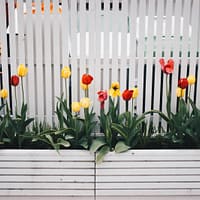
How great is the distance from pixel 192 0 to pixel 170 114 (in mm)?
777

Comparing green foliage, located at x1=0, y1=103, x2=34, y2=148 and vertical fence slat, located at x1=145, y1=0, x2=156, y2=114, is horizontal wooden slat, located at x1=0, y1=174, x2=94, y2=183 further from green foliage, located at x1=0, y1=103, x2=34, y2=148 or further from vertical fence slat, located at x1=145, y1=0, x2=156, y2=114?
vertical fence slat, located at x1=145, y1=0, x2=156, y2=114

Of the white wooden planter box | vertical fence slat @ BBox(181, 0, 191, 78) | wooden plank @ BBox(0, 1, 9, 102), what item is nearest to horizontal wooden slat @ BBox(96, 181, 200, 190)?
the white wooden planter box


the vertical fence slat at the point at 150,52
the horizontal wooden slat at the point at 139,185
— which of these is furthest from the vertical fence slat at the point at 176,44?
the horizontal wooden slat at the point at 139,185

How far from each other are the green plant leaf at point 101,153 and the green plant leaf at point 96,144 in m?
0.03

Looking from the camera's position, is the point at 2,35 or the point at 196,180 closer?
the point at 196,180

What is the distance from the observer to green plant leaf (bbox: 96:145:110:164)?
2160 mm

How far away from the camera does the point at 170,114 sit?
2389mm

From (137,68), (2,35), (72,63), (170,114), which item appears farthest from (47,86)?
(170,114)

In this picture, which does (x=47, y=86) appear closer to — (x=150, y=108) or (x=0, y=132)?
(x=0, y=132)

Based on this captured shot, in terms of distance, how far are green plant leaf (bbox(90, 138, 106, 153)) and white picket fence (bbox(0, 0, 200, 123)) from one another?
35 cm

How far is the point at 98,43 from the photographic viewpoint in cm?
243

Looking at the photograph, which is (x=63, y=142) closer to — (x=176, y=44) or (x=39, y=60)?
(x=39, y=60)

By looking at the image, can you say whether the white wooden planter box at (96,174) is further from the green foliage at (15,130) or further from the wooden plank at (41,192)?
the green foliage at (15,130)

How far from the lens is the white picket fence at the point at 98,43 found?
7.88ft
